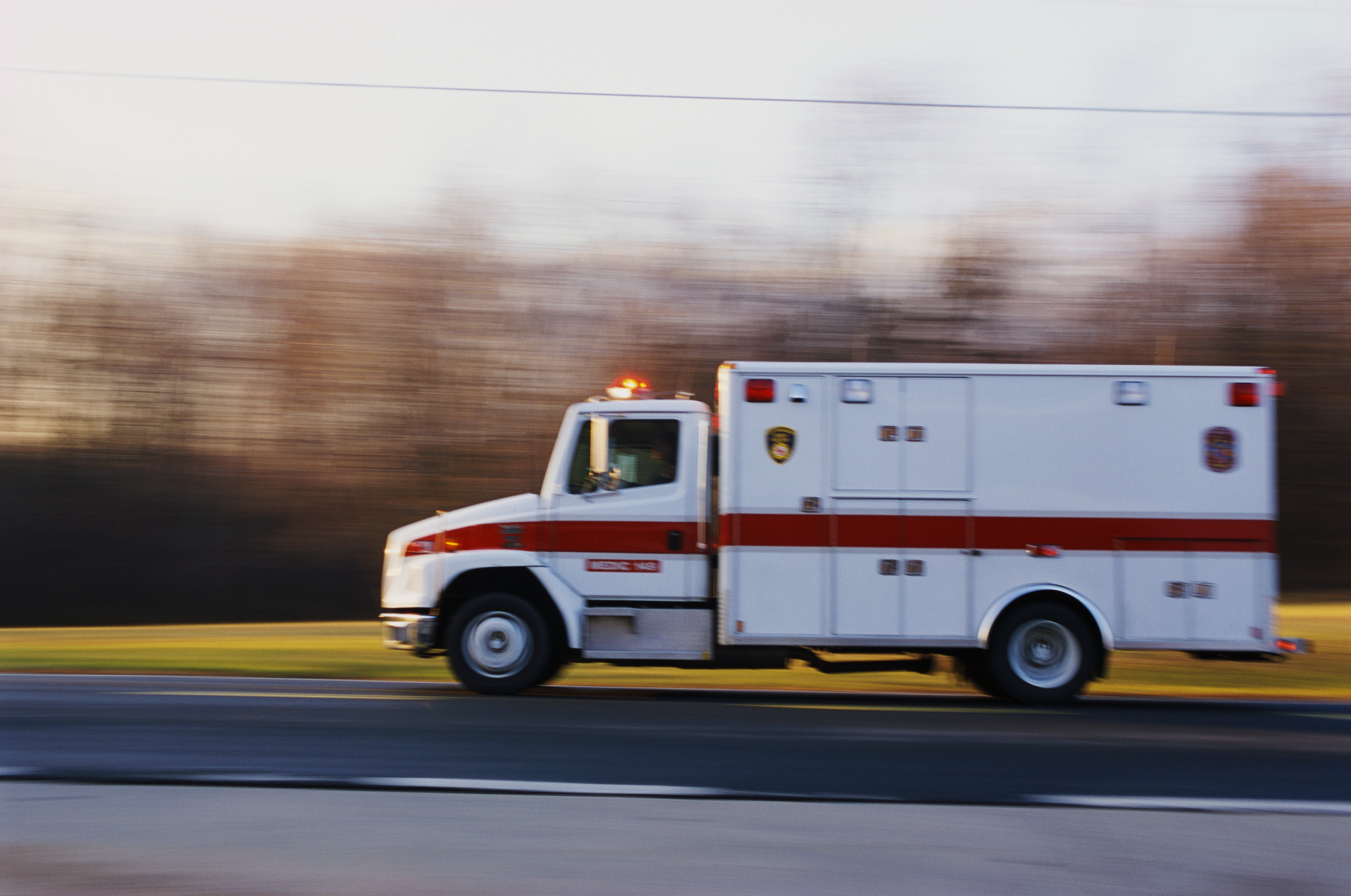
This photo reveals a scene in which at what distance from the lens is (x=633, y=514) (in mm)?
9820

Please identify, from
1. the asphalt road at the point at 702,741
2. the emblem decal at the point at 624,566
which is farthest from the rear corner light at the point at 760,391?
the asphalt road at the point at 702,741

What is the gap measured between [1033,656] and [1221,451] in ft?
7.46

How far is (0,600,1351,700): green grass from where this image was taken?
1141cm

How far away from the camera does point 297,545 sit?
2198cm

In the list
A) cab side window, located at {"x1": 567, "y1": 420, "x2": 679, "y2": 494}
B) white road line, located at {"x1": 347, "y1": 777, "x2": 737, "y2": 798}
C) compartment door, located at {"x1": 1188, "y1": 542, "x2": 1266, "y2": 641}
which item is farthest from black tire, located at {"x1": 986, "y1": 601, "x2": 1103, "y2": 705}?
white road line, located at {"x1": 347, "y1": 777, "x2": 737, "y2": 798}

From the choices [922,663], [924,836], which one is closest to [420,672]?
[922,663]

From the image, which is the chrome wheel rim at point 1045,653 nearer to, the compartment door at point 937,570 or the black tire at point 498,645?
the compartment door at point 937,570

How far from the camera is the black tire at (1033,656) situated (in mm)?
9492

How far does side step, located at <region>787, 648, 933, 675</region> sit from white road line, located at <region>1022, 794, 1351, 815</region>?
3.84 meters

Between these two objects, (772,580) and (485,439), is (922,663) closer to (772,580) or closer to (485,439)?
(772,580)

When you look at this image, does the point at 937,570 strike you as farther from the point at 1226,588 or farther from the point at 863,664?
the point at 1226,588

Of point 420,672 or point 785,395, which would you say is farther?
point 420,672

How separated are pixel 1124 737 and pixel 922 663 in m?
2.17

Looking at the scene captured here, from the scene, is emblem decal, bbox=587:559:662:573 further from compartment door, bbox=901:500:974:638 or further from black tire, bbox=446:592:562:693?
compartment door, bbox=901:500:974:638
